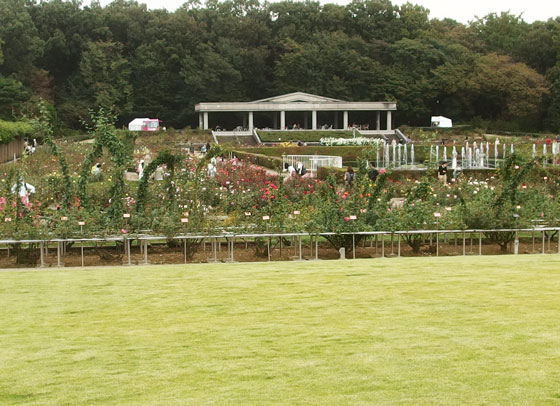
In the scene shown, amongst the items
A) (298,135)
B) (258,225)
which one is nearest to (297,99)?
(298,135)

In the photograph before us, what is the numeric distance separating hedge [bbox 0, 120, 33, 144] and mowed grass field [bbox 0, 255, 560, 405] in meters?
30.8

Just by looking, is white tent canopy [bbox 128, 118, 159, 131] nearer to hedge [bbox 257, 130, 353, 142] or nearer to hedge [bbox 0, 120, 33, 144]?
hedge [bbox 257, 130, 353, 142]

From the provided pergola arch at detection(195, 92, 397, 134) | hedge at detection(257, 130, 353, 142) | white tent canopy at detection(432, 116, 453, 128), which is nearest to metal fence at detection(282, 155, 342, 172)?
hedge at detection(257, 130, 353, 142)

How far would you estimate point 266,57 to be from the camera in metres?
66.3

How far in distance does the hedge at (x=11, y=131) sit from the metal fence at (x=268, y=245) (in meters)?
26.4

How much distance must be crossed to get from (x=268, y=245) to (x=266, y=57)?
55.1 meters

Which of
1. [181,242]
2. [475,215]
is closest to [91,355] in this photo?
[181,242]

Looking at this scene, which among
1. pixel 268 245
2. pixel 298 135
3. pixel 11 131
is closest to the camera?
pixel 268 245

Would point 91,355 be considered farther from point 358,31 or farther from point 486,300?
point 358,31

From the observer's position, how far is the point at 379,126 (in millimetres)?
63844

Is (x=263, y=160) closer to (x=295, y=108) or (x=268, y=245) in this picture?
(x=268, y=245)

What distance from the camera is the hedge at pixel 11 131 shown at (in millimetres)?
38594

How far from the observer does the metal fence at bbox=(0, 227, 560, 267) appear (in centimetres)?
1227

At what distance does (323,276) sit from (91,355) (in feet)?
11.6
